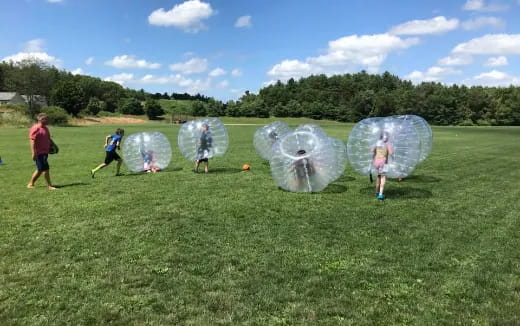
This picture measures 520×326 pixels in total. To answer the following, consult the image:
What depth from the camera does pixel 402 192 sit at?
1207 cm

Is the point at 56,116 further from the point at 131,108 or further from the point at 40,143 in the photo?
the point at 40,143

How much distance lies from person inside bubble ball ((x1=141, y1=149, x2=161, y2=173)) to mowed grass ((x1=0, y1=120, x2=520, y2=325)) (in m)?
3.28

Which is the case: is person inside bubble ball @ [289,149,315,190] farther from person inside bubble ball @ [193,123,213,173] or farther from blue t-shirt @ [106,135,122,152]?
blue t-shirt @ [106,135,122,152]

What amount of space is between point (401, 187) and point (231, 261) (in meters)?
8.04

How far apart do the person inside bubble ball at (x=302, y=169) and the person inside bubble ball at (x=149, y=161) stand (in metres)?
6.58

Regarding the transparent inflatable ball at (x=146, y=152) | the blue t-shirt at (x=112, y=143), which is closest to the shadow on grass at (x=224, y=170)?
the transparent inflatable ball at (x=146, y=152)

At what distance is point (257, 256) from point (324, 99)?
416ft

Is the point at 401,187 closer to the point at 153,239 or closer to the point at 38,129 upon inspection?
the point at 153,239

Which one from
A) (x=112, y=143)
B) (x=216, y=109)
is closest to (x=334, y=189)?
(x=112, y=143)

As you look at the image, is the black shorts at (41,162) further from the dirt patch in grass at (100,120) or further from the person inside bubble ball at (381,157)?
the dirt patch in grass at (100,120)

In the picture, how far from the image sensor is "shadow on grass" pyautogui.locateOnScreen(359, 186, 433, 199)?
11477 mm

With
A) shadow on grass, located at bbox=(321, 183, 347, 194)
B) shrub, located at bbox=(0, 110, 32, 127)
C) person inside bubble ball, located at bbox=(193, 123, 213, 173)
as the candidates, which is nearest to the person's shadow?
person inside bubble ball, located at bbox=(193, 123, 213, 173)

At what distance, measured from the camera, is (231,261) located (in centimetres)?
649

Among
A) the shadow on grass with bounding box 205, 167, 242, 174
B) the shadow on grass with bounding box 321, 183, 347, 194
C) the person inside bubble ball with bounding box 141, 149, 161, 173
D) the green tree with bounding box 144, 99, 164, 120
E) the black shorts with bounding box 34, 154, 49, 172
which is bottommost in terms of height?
the shadow on grass with bounding box 205, 167, 242, 174
